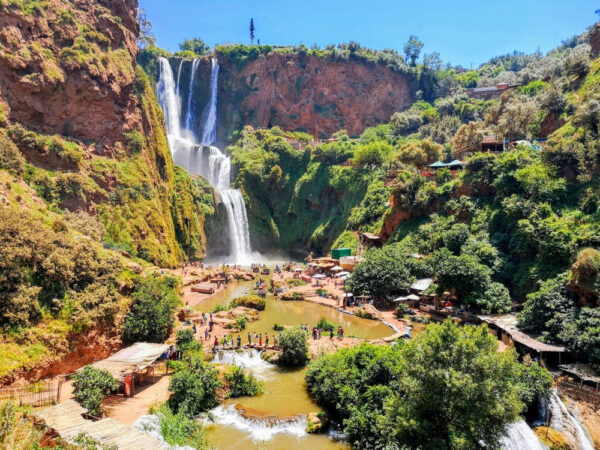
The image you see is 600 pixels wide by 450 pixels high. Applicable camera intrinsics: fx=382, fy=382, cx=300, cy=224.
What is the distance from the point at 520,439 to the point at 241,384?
10689mm

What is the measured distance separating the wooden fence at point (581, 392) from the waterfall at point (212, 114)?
6972 centimetres

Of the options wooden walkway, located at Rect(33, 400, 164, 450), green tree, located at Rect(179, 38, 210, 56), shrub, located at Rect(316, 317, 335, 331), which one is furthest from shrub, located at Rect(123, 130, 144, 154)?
green tree, located at Rect(179, 38, 210, 56)

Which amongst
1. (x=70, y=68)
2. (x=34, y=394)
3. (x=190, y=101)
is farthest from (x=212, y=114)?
(x=34, y=394)

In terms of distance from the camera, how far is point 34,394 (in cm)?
1297

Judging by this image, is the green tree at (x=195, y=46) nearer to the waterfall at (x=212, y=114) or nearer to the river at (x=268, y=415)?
the waterfall at (x=212, y=114)

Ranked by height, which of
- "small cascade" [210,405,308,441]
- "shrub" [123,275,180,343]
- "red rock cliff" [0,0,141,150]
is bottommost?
"small cascade" [210,405,308,441]

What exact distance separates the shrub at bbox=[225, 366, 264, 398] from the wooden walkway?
226 inches

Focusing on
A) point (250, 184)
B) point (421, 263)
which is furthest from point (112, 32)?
point (421, 263)

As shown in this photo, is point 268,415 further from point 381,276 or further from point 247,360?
point 381,276

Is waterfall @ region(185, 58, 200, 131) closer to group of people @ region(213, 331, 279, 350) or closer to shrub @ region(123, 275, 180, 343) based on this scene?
shrub @ region(123, 275, 180, 343)

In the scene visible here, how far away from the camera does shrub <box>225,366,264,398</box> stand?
1669cm

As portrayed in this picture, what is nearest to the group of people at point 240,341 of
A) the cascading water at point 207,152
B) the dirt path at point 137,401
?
the dirt path at point 137,401

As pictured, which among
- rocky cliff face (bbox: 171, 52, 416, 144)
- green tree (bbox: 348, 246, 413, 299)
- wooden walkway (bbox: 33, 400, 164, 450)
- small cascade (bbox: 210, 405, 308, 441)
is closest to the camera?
wooden walkway (bbox: 33, 400, 164, 450)

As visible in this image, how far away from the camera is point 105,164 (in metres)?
36.3
